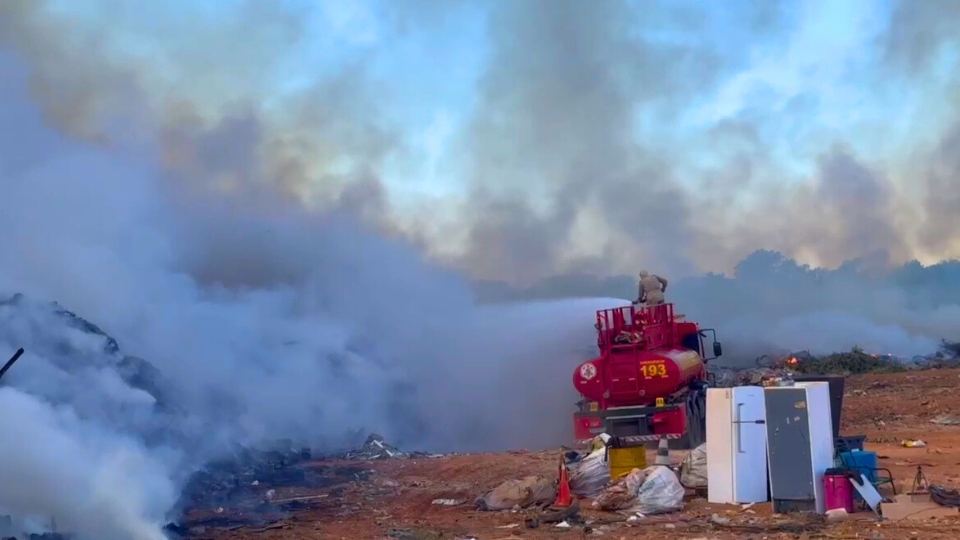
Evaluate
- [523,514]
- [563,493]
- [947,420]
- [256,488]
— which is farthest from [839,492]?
[947,420]

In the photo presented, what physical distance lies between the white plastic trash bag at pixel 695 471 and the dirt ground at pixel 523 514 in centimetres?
51

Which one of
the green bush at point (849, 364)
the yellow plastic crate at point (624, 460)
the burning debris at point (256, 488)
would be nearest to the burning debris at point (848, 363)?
the green bush at point (849, 364)

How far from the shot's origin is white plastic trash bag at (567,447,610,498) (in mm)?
13266

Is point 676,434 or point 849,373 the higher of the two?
point 849,373

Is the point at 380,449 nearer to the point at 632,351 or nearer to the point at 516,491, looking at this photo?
the point at 632,351

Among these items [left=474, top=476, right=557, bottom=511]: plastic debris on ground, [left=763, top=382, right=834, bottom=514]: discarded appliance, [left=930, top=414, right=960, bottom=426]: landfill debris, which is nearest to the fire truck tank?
[left=474, top=476, right=557, bottom=511]: plastic debris on ground

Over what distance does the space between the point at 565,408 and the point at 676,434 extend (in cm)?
803

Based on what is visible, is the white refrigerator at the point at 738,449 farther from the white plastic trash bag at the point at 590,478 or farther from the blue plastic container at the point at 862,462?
the white plastic trash bag at the point at 590,478

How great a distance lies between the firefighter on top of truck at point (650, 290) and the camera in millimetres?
20453

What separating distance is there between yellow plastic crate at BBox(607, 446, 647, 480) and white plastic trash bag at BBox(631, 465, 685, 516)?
1555 millimetres

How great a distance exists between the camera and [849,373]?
3741cm

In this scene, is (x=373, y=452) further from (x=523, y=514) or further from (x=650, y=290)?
(x=523, y=514)

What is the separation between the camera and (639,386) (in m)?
17.9

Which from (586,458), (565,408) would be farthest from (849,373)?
(586,458)
